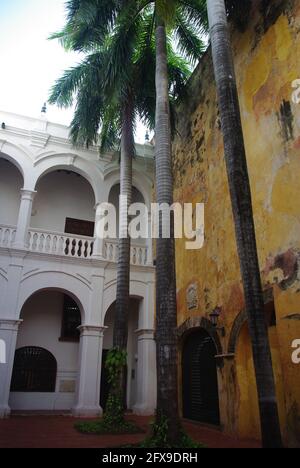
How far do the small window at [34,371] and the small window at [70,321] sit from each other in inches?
38.1

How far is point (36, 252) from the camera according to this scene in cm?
1295

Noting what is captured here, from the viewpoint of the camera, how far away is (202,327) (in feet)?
35.3

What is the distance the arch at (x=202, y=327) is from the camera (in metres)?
9.77

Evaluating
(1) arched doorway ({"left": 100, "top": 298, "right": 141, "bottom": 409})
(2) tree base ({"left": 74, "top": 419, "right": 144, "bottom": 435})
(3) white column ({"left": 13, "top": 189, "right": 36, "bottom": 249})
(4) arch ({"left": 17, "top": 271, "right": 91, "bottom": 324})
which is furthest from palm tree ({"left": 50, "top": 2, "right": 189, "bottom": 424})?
(1) arched doorway ({"left": 100, "top": 298, "right": 141, "bottom": 409})

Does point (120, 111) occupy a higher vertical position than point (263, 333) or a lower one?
higher

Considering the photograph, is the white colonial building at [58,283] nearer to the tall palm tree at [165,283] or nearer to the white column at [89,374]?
the white column at [89,374]

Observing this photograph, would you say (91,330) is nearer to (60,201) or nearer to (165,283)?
(60,201)

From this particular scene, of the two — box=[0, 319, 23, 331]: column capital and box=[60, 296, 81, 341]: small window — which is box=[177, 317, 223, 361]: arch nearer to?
box=[60, 296, 81, 341]: small window

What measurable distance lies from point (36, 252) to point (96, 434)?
6659mm

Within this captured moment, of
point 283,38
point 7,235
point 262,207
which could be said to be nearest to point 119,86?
point 283,38

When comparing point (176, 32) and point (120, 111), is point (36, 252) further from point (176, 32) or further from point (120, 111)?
point (176, 32)

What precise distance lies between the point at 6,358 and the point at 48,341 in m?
3.02

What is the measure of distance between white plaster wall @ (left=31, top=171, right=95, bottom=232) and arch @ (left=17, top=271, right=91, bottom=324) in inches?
127
